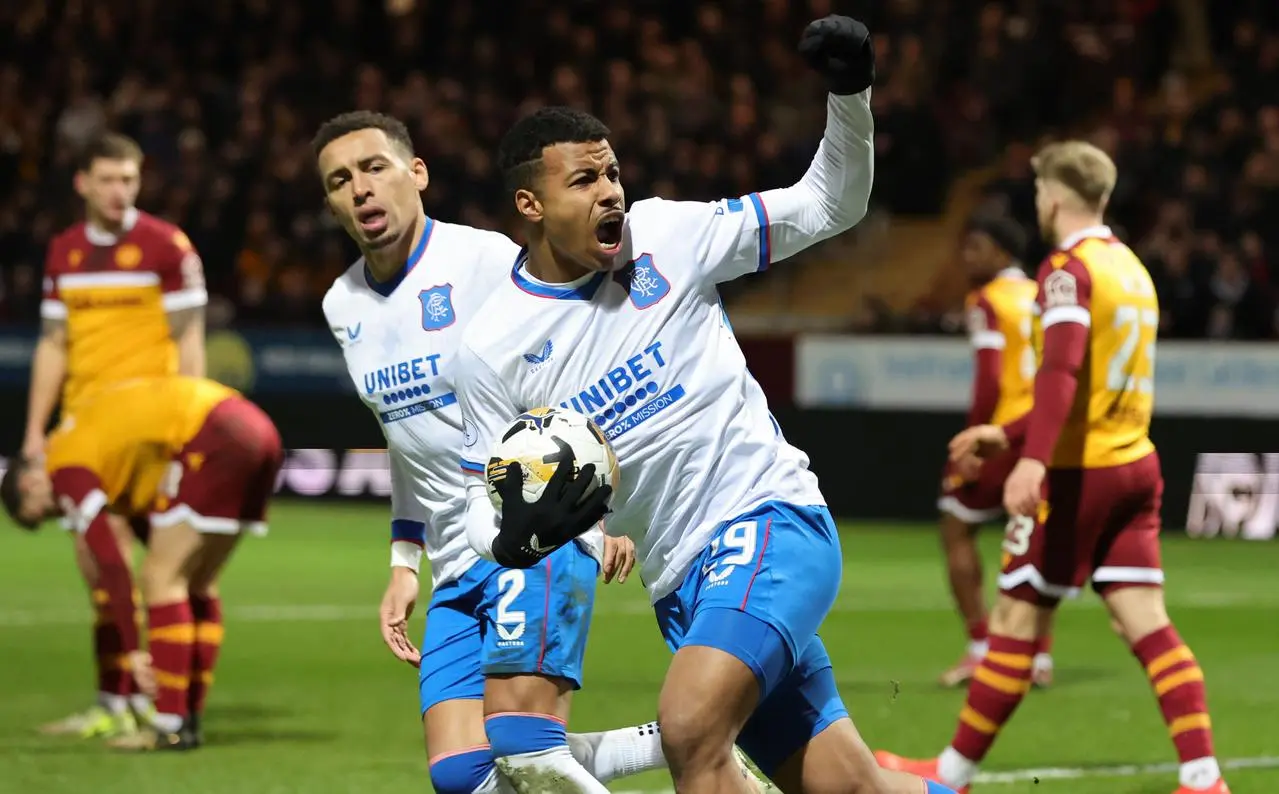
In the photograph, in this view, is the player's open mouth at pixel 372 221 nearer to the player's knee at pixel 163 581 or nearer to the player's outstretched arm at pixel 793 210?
the player's outstretched arm at pixel 793 210

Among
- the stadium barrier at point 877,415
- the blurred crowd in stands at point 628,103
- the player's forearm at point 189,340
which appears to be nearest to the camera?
the player's forearm at point 189,340

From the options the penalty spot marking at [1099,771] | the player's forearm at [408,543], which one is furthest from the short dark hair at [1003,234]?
the player's forearm at [408,543]

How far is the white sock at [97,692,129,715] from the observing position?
8.26m

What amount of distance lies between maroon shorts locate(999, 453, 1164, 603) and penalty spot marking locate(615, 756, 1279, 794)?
781 millimetres

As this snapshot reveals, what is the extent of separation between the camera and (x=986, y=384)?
30.9ft

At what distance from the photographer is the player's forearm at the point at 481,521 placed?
473 cm

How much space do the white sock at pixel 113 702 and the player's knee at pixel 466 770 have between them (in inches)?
136

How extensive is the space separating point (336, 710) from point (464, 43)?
1568 centimetres

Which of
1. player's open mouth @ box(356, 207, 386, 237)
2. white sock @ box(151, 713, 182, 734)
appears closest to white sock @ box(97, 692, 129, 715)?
white sock @ box(151, 713, 182, 734)

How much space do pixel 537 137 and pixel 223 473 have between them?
12.0 ft

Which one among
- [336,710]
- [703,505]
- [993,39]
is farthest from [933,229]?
[703,505]

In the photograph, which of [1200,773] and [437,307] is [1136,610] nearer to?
[1200,773]

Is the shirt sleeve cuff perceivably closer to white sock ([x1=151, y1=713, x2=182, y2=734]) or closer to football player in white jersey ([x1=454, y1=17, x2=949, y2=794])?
football player in white jersey ([x1=454, y1=17, x2=949, y2=794])

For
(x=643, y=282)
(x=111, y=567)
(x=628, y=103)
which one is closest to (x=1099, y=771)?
(x=643, y=282)
